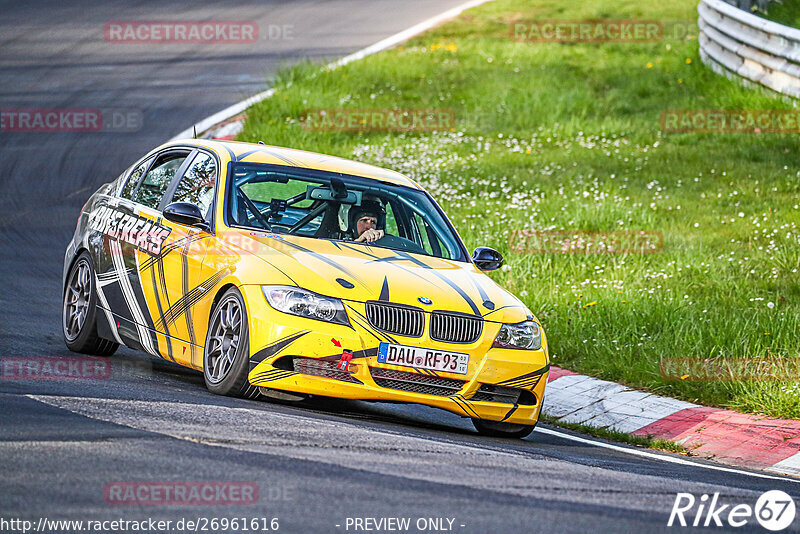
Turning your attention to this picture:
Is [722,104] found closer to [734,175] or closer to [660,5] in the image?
[734,175]

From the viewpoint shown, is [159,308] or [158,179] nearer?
[159,308]

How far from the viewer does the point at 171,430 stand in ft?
20.4

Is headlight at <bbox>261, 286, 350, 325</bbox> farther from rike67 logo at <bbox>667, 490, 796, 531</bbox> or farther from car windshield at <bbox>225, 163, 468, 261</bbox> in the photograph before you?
rike67 logo at <bbox>667, 490, 796, 531</bbox>

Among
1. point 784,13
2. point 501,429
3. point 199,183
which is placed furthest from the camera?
point 784,13

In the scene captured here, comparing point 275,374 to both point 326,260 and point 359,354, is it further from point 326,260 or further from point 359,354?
point 326,260

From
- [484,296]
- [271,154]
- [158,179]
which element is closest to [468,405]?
[484,296]

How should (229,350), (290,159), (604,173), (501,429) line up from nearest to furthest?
(229,350)
(501,429)
(290,159)
(604,173)

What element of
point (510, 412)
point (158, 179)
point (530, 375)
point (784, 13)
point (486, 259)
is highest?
point (784, 13)

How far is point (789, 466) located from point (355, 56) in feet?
62.7

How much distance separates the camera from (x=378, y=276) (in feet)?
25.8

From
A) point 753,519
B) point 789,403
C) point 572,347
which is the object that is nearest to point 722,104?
point 572,347

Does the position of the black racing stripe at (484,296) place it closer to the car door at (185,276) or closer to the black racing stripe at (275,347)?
the black racing stripe at (275,347)

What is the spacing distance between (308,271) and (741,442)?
333 centimetres

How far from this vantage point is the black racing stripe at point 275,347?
7422mm
